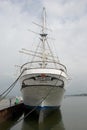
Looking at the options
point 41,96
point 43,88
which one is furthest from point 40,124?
point 43,88

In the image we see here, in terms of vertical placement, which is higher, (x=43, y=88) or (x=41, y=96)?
(x=43, y=88)

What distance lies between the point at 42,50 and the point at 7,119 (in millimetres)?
9785

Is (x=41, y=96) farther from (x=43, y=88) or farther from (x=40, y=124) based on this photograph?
(x=40, y=124)

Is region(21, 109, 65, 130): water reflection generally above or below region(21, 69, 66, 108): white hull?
below

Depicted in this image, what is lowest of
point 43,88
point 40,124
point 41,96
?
point 40,124

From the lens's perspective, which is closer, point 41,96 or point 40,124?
point 40,124

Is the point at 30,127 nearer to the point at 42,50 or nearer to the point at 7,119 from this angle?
the point at 7,119

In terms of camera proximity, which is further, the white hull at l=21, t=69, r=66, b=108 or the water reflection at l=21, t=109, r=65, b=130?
the white hull at l=21, t=69, r=66, b=108

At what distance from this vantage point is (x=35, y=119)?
21062 mm

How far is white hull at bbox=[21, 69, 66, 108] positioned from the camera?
70.4 ft

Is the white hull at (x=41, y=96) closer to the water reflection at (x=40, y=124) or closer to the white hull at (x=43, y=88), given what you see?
the white hull at (x=43, y=88)

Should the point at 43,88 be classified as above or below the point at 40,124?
above

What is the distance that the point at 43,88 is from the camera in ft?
70.2

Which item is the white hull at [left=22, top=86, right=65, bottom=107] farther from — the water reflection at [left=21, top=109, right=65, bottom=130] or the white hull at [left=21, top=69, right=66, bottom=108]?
the water reflection at [left=21, top=109, right=65, bottom=130]
